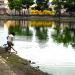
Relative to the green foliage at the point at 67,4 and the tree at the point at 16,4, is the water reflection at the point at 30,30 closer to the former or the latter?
the green foliage at the point at 67,4

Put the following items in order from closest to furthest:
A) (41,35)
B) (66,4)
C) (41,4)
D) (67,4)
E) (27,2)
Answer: (41,35), (67,4), (66,4), (27,2), (41,4)

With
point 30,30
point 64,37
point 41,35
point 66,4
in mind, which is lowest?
point 66,4

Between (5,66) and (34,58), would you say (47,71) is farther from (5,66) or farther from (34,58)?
(34,58)

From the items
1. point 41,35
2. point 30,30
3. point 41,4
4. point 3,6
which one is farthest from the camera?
point 3,6

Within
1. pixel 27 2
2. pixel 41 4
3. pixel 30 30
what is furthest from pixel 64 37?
pixel 41 4

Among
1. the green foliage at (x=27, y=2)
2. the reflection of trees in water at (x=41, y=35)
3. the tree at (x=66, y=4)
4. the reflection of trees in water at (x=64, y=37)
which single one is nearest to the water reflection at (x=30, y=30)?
the reflection of trees in water at (x=41, y=35)

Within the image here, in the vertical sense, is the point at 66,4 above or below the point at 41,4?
above

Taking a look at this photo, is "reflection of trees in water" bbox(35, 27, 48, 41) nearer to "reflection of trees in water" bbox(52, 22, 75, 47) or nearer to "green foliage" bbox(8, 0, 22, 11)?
"reflection of trees in water" bbox(52, 22, 75, 47)

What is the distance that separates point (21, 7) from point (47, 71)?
135 meters

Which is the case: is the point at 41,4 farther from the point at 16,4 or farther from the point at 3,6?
the point at 3,6

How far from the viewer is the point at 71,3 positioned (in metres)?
156

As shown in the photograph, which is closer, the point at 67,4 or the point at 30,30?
the point at 30,30

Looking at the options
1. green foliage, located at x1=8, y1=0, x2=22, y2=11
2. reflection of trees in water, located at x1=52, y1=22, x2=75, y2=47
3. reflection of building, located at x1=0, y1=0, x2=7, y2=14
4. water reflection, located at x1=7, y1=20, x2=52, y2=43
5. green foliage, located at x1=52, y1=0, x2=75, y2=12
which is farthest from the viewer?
reflection of building, located at x1=0, y1=0, x2=7, y2=14

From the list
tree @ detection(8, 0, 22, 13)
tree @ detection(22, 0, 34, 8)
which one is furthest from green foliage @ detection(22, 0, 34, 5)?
tree @ detection(8, 0, 22, 13)
